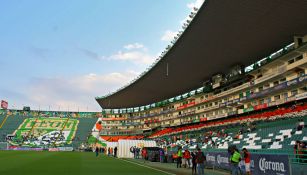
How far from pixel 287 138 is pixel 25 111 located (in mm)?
105441

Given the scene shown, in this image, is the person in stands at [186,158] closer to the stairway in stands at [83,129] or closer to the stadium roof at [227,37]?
the stadium roof at [227,37]

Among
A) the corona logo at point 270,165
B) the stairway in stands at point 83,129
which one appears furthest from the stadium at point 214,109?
the stairway in stands at point 83,129

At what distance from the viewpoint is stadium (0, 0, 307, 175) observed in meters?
22.0

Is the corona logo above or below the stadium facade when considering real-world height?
below

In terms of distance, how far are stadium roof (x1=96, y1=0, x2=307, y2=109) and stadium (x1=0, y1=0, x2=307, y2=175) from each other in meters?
0.12

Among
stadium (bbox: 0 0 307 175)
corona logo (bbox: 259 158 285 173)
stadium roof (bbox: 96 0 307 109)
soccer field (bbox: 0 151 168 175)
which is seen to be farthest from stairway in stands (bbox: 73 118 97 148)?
corona logo (bbox: 259 158 285 173)

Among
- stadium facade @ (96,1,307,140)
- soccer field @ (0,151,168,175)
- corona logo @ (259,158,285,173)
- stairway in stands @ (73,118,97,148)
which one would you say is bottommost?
soccer field @ (0,151,168,175)

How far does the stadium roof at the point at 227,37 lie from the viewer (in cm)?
3319

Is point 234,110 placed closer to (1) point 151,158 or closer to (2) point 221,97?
(2) point 221,97

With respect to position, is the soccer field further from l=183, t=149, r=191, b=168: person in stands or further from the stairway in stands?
the stairway in stands

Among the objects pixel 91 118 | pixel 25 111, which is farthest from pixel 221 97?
pixel 25 111

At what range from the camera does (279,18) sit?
3519 cm

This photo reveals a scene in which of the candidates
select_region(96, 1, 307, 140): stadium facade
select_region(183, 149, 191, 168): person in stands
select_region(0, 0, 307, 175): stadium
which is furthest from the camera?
select_region(96, 1, 307, 140): stadium facade

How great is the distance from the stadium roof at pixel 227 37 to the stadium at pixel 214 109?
124mm
